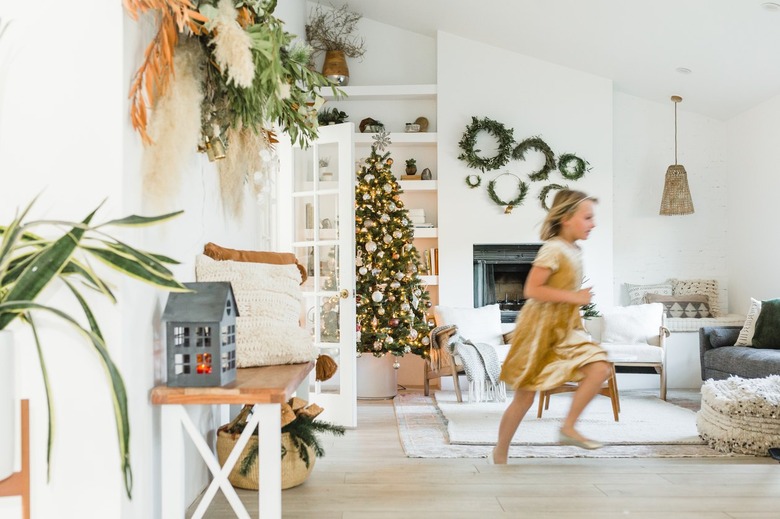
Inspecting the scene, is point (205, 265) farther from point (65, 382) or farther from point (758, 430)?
point (758, 430)

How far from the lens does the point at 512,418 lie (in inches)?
132

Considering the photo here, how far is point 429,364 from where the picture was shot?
613 cm

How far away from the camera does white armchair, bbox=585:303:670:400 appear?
5809mm

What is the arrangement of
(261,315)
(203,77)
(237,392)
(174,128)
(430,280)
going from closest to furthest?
1. (237,392)
2. (174,128)
3. (203,77)
4. (261,315)
5. (430,280)

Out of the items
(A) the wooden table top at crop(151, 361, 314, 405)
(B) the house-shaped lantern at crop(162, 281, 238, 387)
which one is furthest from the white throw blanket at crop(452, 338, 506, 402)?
(B) the house-shaped lantern at crop(162, 281, 238, 387)

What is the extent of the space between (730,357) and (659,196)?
231 cm

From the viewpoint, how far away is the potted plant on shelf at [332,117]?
254 inches

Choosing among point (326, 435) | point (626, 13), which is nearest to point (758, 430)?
point (326, 435)

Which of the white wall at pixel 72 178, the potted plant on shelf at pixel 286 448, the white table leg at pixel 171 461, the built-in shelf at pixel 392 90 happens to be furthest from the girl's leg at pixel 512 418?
the built-in shelf at pixel 392 90

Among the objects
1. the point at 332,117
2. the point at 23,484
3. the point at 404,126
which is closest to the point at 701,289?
the point at 404,126

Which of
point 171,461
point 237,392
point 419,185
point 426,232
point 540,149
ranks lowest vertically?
point 171,461

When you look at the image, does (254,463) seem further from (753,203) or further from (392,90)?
(753,203)

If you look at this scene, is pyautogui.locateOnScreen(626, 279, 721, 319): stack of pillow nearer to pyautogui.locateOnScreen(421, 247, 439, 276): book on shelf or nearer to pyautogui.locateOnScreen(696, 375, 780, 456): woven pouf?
pyautogui.locateOnScreen(421, 247, 439, 276): book on shelf

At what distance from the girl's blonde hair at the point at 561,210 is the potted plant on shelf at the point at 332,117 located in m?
3.42
